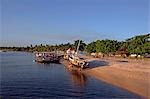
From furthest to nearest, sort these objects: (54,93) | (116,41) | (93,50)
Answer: (93,50) → (116,41) → (54,93)

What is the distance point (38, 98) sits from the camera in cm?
2602

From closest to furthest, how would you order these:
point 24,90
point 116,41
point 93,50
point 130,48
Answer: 1. point 24,90
2. point 130,48
3. point 116,41
4. point 93,50

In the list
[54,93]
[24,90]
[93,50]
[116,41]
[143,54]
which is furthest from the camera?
[93,50]

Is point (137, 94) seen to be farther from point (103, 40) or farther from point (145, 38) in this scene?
point (103, 40)

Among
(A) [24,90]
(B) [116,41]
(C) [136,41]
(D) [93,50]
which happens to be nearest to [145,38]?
(C) [136,41]

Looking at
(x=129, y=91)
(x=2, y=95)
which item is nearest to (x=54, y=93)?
(x=2, y=95)

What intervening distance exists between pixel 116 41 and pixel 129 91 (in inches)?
3949

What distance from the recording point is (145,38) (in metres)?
A: 90.6

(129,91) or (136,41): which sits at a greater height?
(136,41)

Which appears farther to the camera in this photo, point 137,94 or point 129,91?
point 129,91

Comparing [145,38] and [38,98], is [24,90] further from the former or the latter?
[145,38]

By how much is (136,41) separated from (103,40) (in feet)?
142

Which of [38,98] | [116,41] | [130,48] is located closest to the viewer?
[38,98]

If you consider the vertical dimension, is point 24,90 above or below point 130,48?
below
